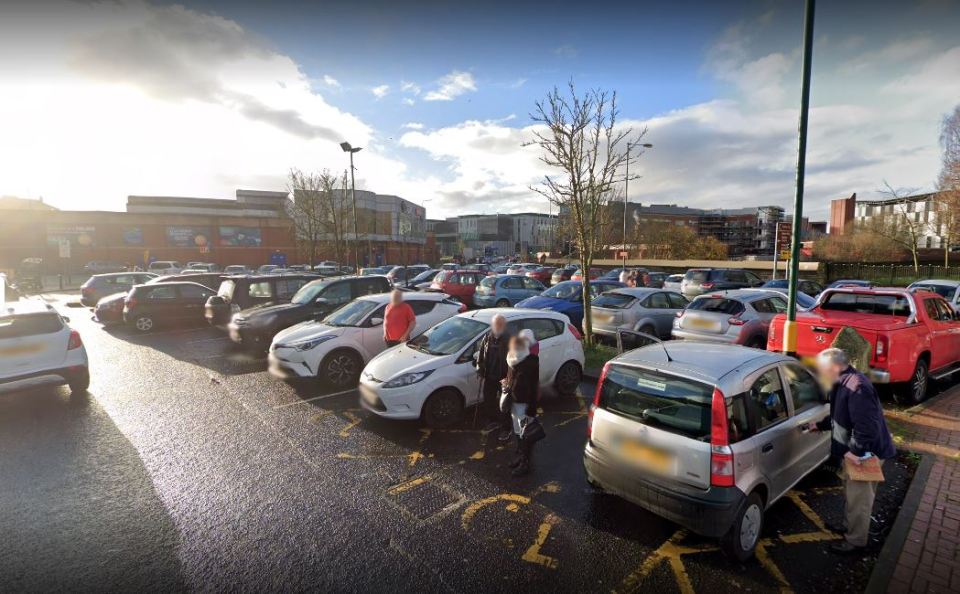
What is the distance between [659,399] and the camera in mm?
3609

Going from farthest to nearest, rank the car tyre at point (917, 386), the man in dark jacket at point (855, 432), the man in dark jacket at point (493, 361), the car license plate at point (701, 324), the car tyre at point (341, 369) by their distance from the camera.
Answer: the car license plate at point (701, 324), the car tyre at point (341, 369), the car tyre at point (917, 386), the man in dark jacket at point (493, 361), the man in dark jacket at point (855, 432)

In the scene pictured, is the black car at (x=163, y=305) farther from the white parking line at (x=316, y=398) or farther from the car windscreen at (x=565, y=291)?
the car windscreen at (x=565, y=291)

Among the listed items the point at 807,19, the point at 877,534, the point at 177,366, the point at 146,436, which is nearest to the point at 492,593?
the point at 877,534

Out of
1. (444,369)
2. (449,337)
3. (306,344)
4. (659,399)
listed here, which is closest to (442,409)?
(444,369)

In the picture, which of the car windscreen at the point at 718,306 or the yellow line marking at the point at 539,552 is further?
the car windscreen at the point at 718,306

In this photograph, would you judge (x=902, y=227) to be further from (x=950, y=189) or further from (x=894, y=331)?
(x=894, y=331)

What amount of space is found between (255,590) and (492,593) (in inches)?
66.6

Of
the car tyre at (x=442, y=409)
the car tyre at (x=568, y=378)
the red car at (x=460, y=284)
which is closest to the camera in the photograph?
the car tyre at (x=442, y=409)

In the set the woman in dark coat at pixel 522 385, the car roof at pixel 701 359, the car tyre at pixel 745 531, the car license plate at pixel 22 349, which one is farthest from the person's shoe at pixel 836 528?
the car license plate at pixel 22 349

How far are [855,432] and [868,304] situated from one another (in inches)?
Answer: 211

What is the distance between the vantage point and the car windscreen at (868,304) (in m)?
6.98

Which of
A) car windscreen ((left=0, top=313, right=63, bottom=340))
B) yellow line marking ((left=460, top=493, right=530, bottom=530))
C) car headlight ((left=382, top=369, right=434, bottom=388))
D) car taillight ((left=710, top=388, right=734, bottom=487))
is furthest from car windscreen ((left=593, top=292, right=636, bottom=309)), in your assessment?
car windscreen ((left=0, top=313, right=63, bottom=340))

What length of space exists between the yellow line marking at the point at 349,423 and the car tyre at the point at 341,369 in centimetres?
126

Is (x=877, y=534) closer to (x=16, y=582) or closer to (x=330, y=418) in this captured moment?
(x=330, y=418)
